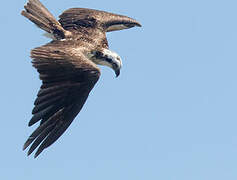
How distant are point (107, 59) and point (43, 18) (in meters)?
2.58

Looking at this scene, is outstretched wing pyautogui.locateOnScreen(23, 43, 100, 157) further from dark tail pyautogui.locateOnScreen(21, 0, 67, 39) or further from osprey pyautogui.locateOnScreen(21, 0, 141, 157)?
dark tail pyautogui.locateOnScreen(21, 0, 67, 39)

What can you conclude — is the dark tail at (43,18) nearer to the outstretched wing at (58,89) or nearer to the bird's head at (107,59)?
the bird's head at (107,59)

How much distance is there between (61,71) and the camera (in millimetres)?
18031

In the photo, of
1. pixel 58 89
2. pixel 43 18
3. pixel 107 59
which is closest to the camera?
pixel 58 89

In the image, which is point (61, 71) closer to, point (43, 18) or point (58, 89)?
point (58, 89)

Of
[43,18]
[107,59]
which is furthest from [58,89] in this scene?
[43,18]

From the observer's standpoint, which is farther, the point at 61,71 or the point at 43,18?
the point at 43,18

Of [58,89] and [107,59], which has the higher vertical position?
[107,59]

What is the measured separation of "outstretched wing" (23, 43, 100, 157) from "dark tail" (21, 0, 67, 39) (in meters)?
2.54

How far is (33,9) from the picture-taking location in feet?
71.1

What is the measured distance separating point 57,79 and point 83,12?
6210 millimetres

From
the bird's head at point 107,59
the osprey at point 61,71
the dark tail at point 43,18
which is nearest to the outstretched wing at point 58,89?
the osprey at point 61,71

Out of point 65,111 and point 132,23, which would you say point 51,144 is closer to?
point 65,111

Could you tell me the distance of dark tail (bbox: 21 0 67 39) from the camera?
2123 cm
